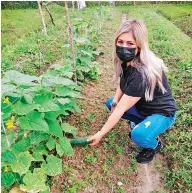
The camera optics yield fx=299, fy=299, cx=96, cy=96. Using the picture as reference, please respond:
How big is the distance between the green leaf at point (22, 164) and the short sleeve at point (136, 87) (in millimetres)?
1089

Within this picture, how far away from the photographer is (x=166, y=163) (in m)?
3.24

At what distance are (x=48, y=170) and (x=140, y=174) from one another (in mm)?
1040

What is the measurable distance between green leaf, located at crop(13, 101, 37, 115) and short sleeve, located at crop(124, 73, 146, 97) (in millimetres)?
976

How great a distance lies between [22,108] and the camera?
206 cm

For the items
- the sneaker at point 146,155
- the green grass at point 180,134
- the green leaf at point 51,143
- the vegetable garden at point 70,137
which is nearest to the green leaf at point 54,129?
the vegetable garden at point 70,137

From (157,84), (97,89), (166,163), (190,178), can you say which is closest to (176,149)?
(166,163)

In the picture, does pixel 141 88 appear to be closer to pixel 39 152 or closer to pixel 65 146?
pixel 65 146

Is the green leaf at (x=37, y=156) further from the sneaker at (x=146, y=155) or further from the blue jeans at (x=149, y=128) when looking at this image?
the sneaker at (x=146, y=155)

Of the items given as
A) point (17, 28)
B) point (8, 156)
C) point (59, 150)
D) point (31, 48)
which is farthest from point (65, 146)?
point (17, 28)

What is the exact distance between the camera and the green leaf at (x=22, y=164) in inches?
81.3

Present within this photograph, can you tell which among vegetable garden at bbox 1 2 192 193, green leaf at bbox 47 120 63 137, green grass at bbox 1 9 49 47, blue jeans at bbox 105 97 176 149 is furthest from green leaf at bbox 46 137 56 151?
green grass at bbox 1 9 49 47

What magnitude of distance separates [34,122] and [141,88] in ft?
3.46

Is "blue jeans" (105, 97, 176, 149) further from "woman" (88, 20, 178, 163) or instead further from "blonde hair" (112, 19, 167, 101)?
"blonde hair" (112, 19, 167, 101)

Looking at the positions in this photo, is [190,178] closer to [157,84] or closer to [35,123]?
[157,84]
